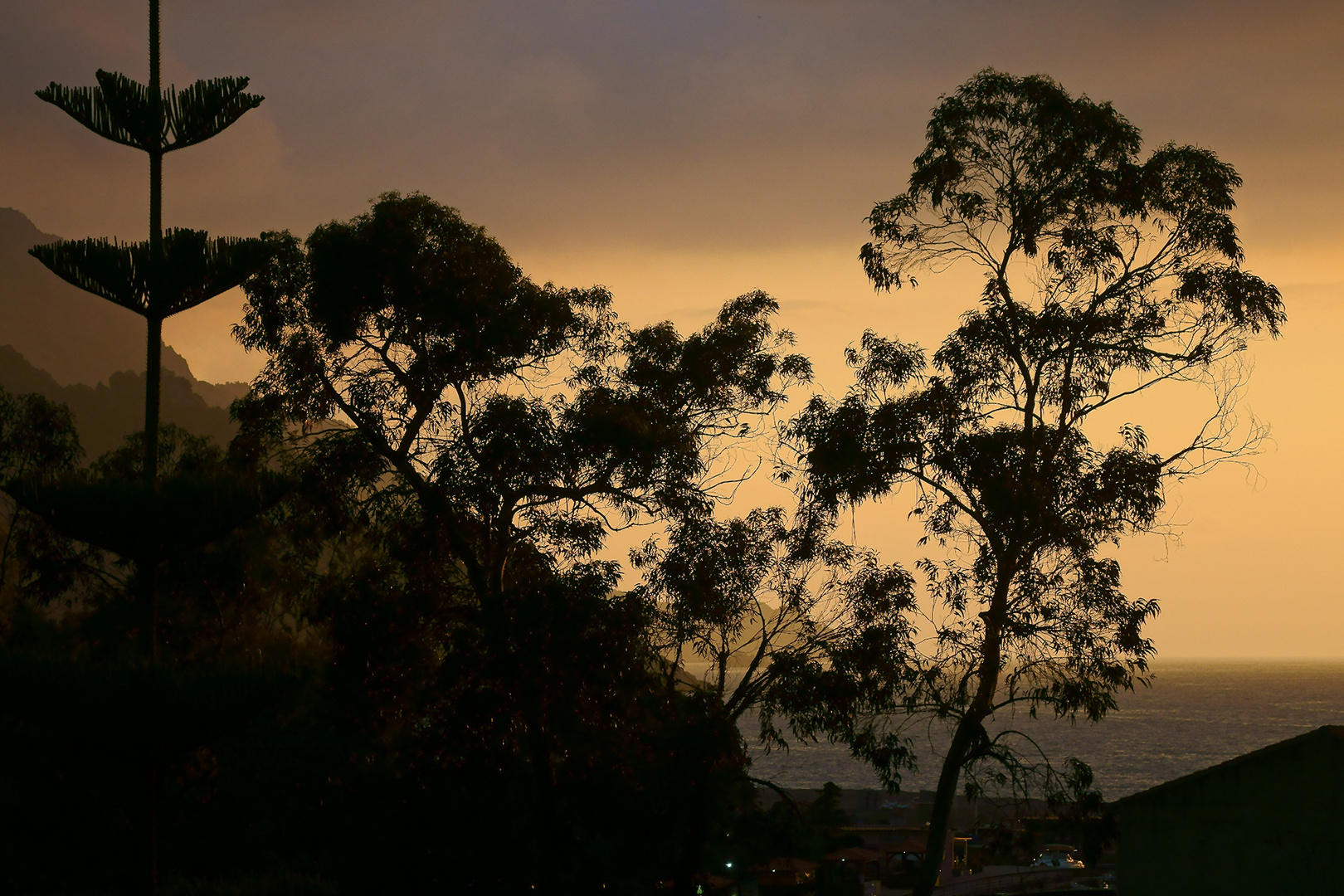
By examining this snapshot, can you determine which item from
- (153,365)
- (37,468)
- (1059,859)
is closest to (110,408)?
(1059,859)

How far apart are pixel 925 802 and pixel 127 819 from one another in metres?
74.6

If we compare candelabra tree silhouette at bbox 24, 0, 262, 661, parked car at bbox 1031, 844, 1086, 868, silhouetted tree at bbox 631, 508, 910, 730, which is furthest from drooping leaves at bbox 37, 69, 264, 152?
parked car at bbox 1031, 844, 1086, 868

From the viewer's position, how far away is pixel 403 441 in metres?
15.3

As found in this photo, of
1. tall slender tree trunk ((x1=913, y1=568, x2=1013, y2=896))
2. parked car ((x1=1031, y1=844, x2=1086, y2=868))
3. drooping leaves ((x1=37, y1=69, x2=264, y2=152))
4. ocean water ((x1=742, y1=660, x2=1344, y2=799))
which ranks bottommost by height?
ocean water ((x1=742, y1=660, x2=1344, y2=799))

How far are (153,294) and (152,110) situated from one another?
1722 millimetres

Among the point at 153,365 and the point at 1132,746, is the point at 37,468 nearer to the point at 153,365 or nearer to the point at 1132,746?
the point at 153,365

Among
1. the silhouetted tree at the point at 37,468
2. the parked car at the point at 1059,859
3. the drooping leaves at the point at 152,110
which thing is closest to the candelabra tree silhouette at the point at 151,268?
the drooping leaves at the point at 152,110

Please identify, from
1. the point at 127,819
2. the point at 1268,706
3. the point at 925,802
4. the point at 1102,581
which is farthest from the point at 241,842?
the point at 1268,706

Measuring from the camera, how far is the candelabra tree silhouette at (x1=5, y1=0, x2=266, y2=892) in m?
9.45

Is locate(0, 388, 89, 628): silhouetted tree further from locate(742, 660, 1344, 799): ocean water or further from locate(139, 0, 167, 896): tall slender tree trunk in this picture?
locate(742, 660, 1344, 799): ocean water

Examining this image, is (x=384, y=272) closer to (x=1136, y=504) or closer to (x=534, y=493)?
(x=534, y=493)

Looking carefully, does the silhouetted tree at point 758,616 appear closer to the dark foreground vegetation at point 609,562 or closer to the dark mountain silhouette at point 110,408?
the dark foreground vegetation at point 609,562

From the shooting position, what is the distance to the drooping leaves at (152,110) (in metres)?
10.2

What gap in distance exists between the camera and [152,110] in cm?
1037
